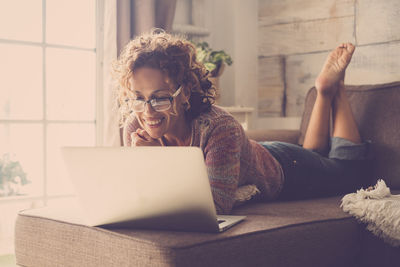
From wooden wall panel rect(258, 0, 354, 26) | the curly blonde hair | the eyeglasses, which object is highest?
wooden wall panel rect(258, 0, 354, 26)

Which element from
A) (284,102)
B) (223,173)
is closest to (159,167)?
(223,173)

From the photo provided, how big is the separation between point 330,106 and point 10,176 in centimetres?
187

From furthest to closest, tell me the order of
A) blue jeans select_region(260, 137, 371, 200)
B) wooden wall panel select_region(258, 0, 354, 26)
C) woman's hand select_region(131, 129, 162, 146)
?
1. wooden wall panel select_region(258, 0, 354, 26)
2. blue jeans select_region(260, 137, 371, 200)
3. woman's hand select_region(131, 129, 162, 146)

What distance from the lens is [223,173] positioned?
154cm

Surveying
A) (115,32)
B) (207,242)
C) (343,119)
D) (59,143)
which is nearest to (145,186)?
(207,242)

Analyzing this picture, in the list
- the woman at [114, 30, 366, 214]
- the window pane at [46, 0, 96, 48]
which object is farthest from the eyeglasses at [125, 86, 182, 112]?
the window pane at [46, 0, 96, 48]

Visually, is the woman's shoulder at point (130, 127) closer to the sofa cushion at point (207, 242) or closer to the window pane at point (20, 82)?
the sofa cushion at point (207, 242)

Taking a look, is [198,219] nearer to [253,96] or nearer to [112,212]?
[112,212]

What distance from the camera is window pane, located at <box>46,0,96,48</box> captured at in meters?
3.15

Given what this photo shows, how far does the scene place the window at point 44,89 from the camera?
3.02 meters

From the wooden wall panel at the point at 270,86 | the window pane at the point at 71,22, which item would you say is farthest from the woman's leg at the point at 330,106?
the window pane at the point at 71,22

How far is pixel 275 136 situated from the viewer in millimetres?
2582

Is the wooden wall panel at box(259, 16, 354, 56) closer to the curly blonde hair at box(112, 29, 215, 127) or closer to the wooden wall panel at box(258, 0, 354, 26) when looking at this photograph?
the wooden wall panel at box(258, 0, 354, 26)

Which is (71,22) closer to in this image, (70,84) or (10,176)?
(70,84)
